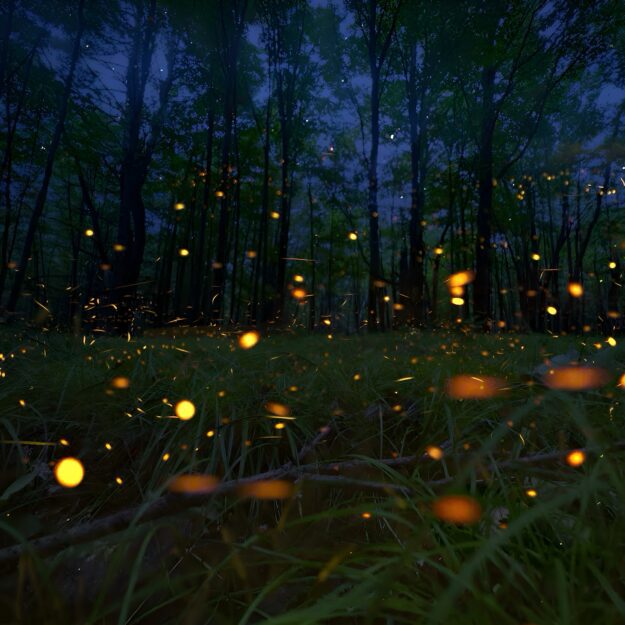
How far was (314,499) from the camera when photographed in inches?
38.9

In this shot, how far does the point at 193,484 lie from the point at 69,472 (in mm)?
549

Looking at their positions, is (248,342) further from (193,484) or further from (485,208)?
(485,208)

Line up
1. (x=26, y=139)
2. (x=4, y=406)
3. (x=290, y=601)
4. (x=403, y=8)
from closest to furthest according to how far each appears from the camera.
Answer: (x=290, y=601), (x=4, y=406), (x=403, y=8), (x=26, y=139)

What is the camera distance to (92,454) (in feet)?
4.09

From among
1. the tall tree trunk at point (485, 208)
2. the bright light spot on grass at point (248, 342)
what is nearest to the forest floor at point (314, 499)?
the bright light spot on grass at point (248, 342)

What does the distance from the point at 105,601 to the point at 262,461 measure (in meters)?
0.54

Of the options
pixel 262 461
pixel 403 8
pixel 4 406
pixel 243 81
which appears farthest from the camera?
pixel 243 81

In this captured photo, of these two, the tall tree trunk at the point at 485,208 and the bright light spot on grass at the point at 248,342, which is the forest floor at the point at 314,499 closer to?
the bright light spot on grass at the point at 248,342

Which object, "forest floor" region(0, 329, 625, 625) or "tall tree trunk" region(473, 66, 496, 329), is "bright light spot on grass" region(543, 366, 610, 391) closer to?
"forest floor" region(0, 329, 625, 625)

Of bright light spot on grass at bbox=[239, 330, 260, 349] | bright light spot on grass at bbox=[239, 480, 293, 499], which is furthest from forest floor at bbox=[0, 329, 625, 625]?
bright light spot on grass at bbox=[239, 330, 260, 349]

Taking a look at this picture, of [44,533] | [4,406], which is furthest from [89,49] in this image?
[44,533]

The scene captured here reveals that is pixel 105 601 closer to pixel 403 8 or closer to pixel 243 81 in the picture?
pixel 403 8

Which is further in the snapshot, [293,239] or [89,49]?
[293,239]

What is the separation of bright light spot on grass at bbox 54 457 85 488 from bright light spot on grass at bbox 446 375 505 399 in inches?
51.0
